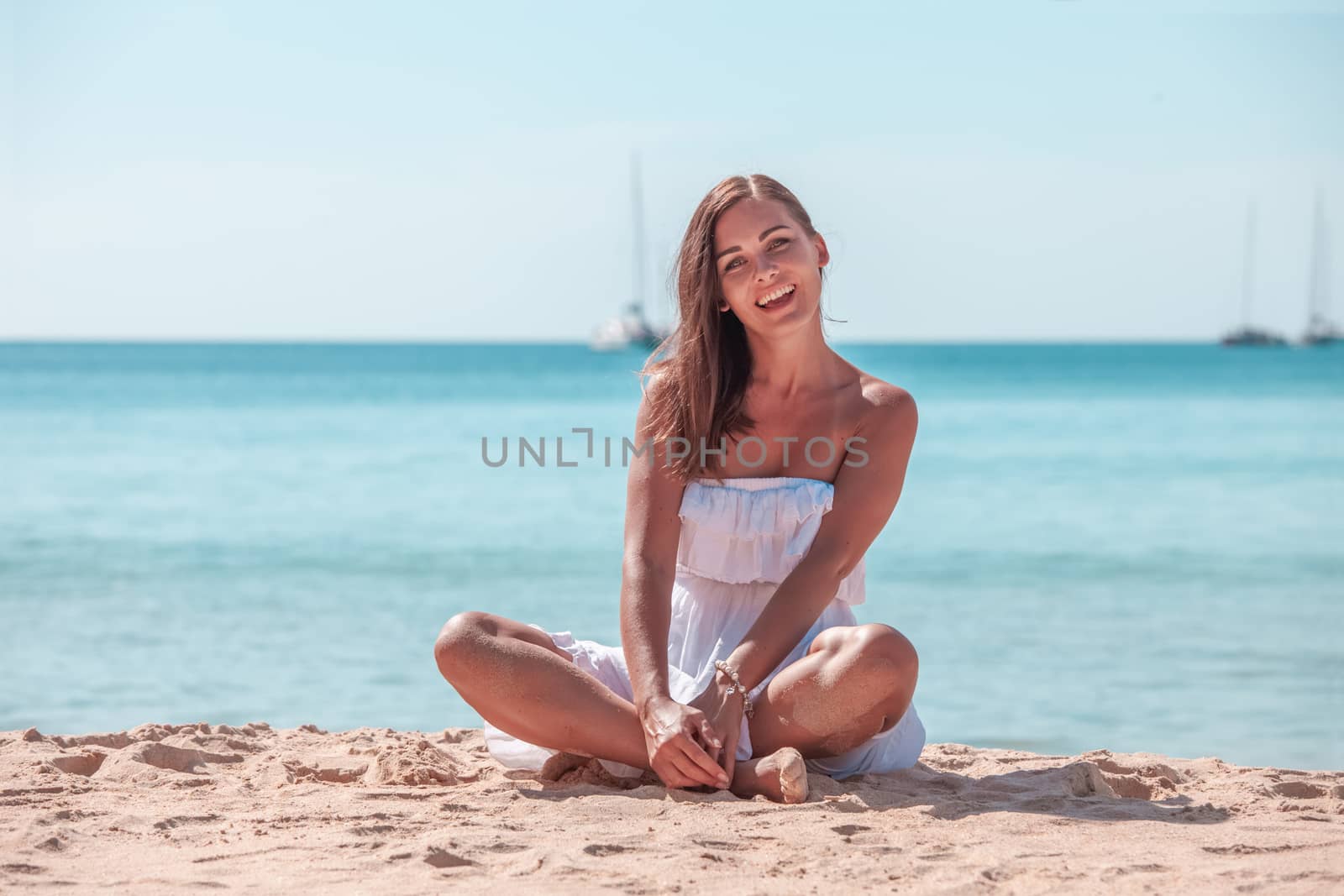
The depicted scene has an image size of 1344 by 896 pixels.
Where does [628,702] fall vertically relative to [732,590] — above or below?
below

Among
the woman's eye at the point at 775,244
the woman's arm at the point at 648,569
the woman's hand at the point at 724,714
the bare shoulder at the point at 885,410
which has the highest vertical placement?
the woman's eye at the point at 775,244

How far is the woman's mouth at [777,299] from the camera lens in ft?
12.0

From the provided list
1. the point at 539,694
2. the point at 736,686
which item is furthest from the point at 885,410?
the point at 539,694

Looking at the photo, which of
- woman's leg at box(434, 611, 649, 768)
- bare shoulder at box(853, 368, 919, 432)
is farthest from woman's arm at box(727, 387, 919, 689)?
woman's leg at box(434, 611, 649, 768)

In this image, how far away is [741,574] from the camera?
3.59 m

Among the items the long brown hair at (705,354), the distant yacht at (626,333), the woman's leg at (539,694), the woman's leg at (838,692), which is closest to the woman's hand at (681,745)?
the woman's leg at (539,694)

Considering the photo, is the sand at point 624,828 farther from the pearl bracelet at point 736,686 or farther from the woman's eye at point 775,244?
the woman's eye at point 775,244

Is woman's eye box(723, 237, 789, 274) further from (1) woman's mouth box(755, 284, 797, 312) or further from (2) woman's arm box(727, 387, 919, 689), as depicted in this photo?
(2) woman's arm box(727, 387, 919, 689)

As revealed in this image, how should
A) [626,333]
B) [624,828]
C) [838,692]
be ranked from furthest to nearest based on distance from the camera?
[626,333], [838,692], [624,828]

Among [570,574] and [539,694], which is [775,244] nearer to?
[539,694]

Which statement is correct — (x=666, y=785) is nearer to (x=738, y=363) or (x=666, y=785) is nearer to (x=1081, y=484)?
(x=738, y=363)

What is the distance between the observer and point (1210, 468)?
64.1ft

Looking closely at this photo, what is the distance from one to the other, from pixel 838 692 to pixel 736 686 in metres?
0.26

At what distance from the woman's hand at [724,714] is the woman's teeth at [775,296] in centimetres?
107
